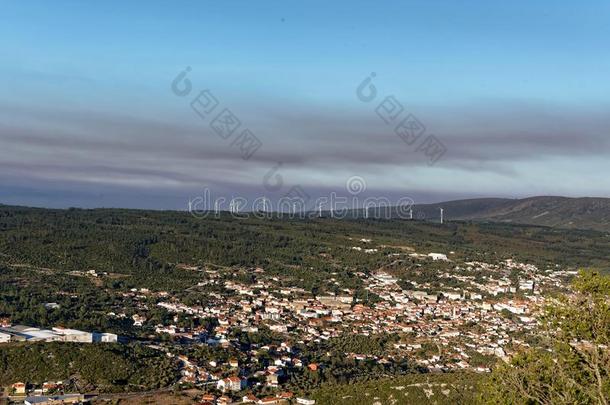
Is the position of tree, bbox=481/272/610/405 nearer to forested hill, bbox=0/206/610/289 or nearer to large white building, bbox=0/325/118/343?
large white building, bbox=0/325/118/343

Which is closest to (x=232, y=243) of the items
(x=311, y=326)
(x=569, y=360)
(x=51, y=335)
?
(x=311, y=326)

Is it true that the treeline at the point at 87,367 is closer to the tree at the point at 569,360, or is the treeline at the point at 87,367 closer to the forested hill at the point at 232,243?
the tree at the point at 569,360

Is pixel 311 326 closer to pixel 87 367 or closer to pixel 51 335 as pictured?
pixel 51 335

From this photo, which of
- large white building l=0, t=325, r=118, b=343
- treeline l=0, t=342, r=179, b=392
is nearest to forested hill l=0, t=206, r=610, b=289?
large white building l=0, t=325, r=118, b=343

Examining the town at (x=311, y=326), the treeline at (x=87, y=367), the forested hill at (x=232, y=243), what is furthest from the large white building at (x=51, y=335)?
the forested hill at (x=232, y=243)

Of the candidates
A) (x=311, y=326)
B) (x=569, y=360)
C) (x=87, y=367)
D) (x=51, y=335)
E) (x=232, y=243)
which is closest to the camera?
(x=569, y=360)

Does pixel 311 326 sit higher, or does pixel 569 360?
pixel 569 360

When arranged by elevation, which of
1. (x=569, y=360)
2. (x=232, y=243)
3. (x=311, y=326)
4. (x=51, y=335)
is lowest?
(x=311, y=326)

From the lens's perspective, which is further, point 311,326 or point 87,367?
point 311,326
